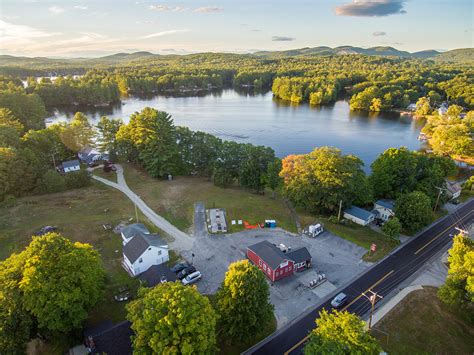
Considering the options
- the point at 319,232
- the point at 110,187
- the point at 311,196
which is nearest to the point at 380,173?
the point at 311,196

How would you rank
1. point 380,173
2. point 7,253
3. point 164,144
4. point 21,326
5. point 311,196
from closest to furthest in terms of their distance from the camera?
point 21,326 < point 7,253 < point 311,196 < point 380,173 < point 164,144

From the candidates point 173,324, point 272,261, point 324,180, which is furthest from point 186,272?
point 324,180

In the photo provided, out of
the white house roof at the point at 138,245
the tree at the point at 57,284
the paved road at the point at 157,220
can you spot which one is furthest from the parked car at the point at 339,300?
the tree at the point at 57,284

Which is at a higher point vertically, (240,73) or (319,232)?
(240,73)

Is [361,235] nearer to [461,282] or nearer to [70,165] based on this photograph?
[461,282]

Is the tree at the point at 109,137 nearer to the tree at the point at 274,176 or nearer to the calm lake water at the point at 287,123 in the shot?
the calm lake water at the point at 287,123

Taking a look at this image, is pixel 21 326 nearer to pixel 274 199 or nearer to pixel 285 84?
pixel 274 199
